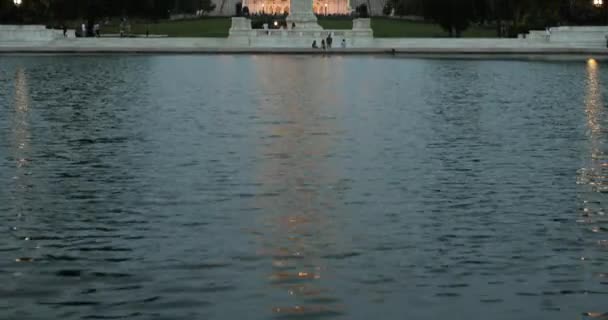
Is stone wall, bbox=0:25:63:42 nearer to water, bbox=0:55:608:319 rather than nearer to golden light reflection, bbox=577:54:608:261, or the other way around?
water, bbox=0:55:608:319

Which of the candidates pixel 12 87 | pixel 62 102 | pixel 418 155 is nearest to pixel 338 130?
pixel 418 155

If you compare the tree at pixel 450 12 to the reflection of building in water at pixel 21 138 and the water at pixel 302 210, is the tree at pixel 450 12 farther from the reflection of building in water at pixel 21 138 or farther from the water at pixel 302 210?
the water at pixel 302 210

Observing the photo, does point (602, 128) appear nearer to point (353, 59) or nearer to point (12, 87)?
point (12, 87)

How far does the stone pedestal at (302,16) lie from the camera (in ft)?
331

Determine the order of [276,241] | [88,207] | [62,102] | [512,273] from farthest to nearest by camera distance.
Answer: [62,102] < [88,207] < [276,241] < [512,273]

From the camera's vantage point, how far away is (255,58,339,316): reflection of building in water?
46.3 ft

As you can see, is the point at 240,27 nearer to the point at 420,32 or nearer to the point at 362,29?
the point at 362,29

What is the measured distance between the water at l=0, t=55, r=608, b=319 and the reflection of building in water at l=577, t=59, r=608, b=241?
0.07 m

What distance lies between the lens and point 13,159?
25844mm

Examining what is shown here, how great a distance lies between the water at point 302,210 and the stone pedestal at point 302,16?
5914cm

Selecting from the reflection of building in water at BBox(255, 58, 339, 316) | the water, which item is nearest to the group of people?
the water

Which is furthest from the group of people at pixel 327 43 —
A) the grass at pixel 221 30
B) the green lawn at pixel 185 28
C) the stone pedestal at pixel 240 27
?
the green lawn at pixel 185 28

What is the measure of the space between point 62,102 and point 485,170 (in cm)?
2083

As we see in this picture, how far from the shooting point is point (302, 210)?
19.6 metres
